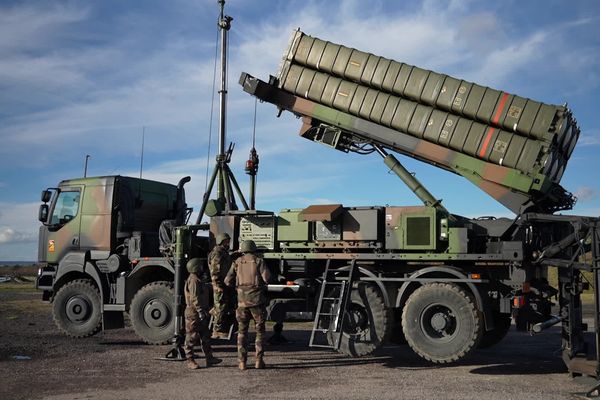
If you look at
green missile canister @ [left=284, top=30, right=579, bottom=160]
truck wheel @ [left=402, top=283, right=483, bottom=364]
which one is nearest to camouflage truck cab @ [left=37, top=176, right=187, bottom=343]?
green missile canister @ [left=284, top=30, right=579, bottom=160]

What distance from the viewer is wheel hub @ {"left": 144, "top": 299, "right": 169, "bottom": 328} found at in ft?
37.0

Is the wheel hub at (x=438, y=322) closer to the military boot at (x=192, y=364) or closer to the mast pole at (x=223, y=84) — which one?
the military boot at (x=192, y=364)

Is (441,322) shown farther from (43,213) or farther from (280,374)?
(43,213)

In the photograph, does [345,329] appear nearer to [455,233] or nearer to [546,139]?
[455,233]

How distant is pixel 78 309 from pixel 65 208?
2042 millimetres

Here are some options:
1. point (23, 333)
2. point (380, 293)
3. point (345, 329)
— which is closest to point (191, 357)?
point (345, 329)

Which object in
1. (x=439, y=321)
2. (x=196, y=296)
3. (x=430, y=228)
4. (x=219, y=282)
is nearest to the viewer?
(x=439, y=321)

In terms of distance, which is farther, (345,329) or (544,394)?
(345,329)

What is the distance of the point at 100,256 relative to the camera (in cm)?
1219

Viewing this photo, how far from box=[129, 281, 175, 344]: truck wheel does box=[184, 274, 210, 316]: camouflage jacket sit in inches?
72.5

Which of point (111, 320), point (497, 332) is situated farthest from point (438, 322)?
point (111, 320)

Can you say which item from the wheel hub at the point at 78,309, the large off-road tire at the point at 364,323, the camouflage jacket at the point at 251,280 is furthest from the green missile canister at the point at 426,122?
the wheel hub at the point at 78,309

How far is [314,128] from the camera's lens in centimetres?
1139

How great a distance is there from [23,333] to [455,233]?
9.55 metres
